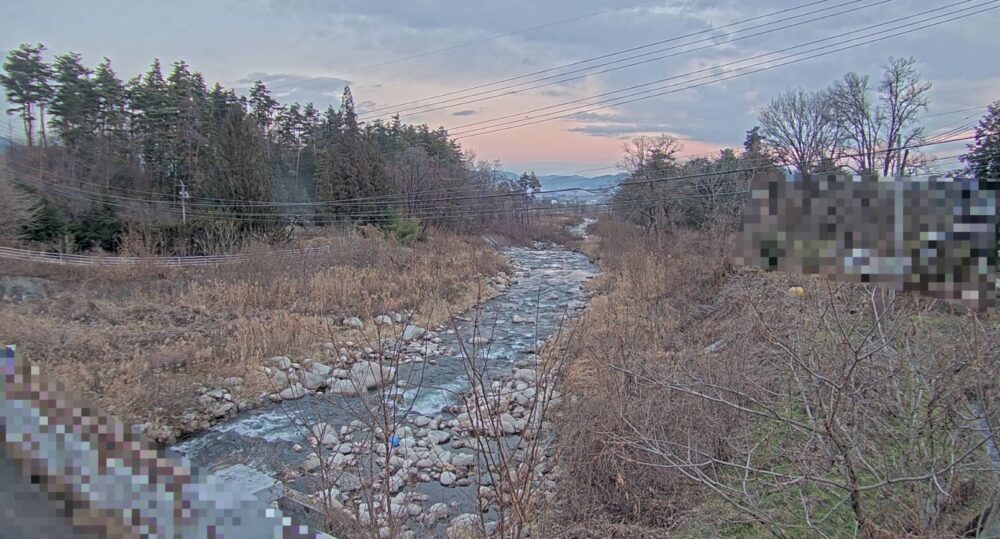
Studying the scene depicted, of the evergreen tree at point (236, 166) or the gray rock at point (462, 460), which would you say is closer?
the gray rock at point (462, 460)

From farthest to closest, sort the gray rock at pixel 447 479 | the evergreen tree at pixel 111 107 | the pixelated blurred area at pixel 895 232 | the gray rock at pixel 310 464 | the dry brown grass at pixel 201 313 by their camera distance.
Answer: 1. the evergreen tree at pixel 111 107
2. the dry brown grass at pixel 201 313
3. the gray rock at pixel 310 464
4. the gray rock at pixel 447 479
5. the pixelated blurred area at pixel 895 232

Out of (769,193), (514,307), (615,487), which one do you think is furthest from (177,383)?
(514,307)

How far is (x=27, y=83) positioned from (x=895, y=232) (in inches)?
155

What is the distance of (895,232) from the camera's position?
3.15 ft

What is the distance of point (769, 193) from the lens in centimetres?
112

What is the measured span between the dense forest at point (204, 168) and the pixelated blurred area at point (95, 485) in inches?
92.5

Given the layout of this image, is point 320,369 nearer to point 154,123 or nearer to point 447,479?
point 447,479

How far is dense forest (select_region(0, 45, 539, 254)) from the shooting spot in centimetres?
482

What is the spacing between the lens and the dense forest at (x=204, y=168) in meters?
4.82

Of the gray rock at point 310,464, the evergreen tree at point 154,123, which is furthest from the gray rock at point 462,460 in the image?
the evergreen tree at point 154,123

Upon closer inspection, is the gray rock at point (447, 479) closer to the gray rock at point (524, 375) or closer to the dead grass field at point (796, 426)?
the dead grass field at point (796, 426)

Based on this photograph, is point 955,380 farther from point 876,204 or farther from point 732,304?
point 732,304

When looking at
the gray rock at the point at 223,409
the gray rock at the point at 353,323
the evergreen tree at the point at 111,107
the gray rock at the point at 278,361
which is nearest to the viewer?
the gray rock at the point at 223,409

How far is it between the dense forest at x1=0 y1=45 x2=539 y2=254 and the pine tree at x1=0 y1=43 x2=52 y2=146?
0.05 ft
